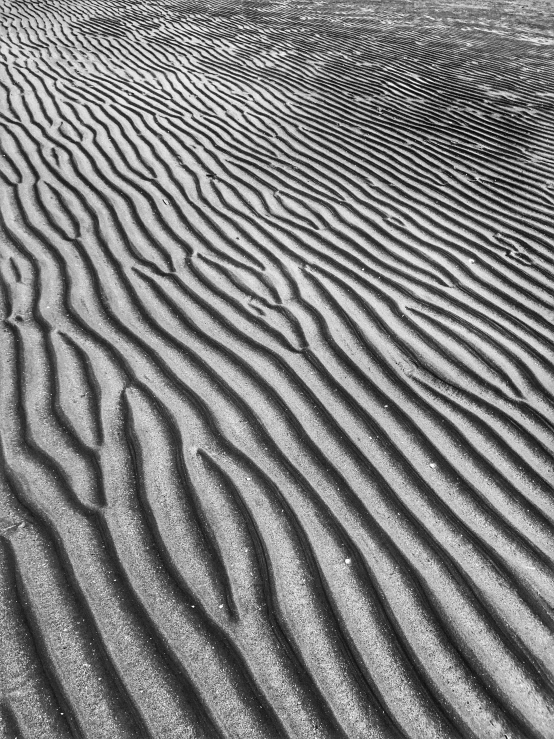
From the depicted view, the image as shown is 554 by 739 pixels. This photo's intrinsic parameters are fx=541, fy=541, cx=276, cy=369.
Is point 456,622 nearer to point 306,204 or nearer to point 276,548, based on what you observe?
point 276,548

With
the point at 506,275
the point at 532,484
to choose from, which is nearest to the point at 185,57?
the point at 506,275

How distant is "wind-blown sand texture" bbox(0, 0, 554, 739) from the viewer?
1778 millimetres

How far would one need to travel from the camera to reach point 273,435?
2.55m

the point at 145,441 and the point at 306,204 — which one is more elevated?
the point at 306,204

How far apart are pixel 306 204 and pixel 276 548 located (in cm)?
313

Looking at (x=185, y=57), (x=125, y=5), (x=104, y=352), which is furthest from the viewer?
(x=125, y=5)

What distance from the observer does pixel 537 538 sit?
2.22 meters

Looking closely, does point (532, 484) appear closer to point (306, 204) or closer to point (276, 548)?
point (276, 548)

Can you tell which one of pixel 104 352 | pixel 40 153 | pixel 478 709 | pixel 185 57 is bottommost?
pixel 478 709

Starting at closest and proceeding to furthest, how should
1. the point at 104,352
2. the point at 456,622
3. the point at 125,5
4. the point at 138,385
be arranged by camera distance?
the point at 456,622 < the point at 138,385 < the point at 104,352 < the point at 125,5

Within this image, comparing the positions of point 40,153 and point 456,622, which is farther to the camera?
point 40,153

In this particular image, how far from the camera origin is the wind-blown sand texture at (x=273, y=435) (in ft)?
5.83

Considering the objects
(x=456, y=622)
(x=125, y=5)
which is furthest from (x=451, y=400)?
(x=125, y=5)

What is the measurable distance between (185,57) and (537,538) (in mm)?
8599
